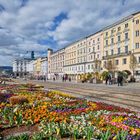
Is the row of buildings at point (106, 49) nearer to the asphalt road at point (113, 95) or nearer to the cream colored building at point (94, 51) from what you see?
the cream colored building at point (94, 51)

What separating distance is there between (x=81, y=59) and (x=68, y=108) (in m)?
90.2

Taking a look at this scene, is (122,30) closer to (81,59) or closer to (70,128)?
(81,59)

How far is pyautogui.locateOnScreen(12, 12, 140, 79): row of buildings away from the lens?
65500 mm

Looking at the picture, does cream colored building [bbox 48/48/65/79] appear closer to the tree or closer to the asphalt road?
the tree

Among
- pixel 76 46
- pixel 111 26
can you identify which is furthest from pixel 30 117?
pixel 76 46

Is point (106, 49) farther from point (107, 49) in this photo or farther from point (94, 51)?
point (94, 51)

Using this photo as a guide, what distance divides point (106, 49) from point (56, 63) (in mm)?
58090

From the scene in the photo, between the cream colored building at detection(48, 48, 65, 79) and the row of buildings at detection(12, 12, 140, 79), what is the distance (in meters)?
0.46

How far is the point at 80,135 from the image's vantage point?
7.00m

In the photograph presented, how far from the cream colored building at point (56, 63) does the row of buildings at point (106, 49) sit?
18.1 inches

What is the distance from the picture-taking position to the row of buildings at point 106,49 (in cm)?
6550

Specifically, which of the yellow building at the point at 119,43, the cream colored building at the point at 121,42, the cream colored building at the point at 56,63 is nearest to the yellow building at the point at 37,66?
the cream colored building at the point at 56,63

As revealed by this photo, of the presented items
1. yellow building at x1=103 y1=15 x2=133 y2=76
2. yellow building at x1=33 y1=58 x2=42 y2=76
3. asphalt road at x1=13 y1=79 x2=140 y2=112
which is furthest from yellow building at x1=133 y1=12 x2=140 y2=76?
yellow building at x1=33 y1=58 x2=42 y2=76

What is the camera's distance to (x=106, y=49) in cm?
8031
